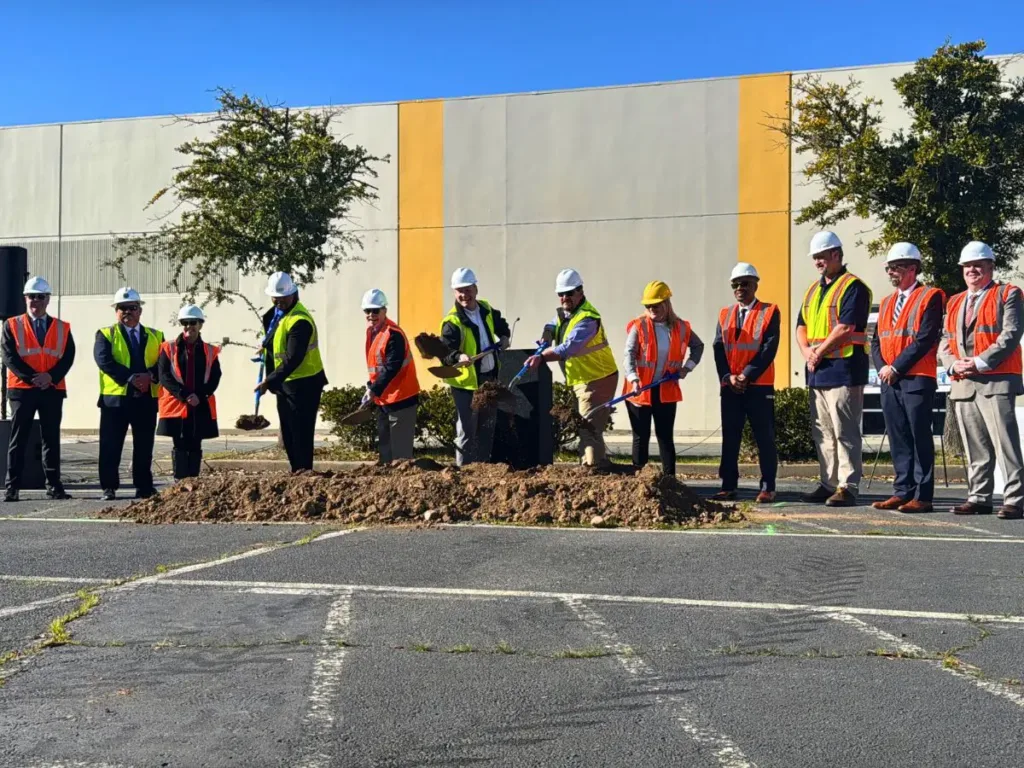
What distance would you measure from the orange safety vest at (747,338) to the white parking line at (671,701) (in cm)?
524

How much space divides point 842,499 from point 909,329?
1.52 m

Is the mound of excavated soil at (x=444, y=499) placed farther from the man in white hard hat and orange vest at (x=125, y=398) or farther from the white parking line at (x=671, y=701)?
the white parking line at (x=671, y=701)

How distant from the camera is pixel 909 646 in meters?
4.89

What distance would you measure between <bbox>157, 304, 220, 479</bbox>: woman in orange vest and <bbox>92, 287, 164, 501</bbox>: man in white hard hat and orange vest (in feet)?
0.57

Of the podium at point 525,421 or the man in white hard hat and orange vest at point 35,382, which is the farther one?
the man in white hard hat and orange vest at point 35,382

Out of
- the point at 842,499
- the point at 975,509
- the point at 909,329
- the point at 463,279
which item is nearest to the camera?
the point at 975,509

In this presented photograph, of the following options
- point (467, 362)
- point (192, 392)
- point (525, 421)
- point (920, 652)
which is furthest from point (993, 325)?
point (192, 392)

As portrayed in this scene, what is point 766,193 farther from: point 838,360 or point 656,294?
point 838,360

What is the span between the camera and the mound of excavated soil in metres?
8.66

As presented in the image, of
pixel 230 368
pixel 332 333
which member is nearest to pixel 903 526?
pixel 332 333

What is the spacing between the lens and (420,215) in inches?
949

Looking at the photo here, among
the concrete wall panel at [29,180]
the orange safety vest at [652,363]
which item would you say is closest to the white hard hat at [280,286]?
the orange safety vest at [652,363]

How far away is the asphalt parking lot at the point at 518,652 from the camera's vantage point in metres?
3.71

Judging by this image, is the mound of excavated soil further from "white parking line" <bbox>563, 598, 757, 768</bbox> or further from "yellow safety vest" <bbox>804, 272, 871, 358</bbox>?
"white parking line" <bbox>563, 598, 757, 768</bbox>
